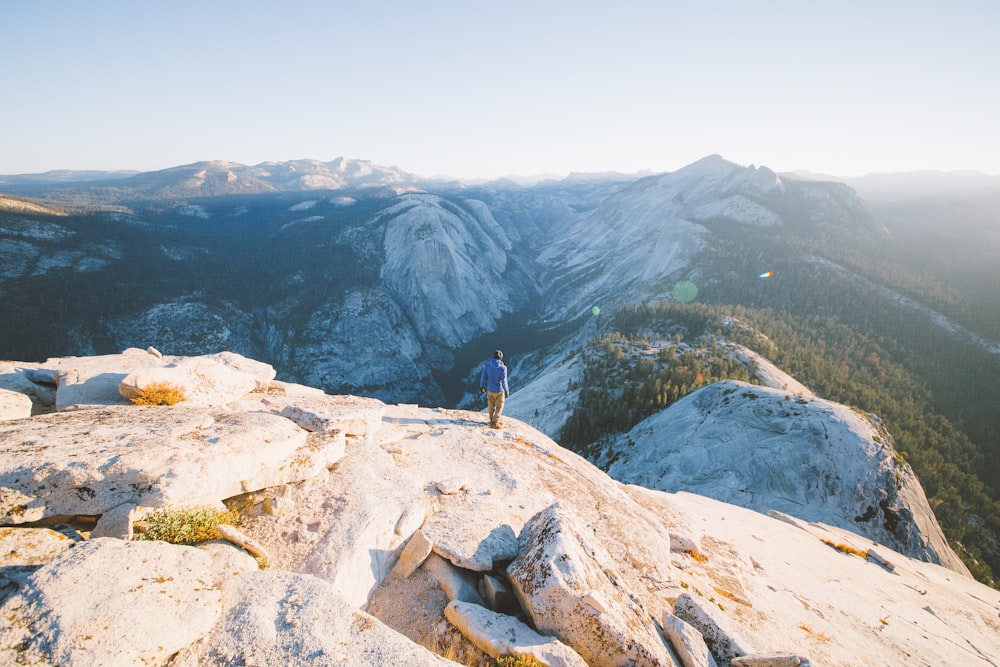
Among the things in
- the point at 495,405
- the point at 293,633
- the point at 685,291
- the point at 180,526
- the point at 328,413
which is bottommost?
the point at 685,291

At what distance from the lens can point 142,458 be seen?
7.00 m

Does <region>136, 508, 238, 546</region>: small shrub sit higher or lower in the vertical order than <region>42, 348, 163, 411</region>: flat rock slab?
lower

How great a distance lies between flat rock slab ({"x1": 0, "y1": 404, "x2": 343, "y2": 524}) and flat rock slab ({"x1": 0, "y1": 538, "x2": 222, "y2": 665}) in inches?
62.6

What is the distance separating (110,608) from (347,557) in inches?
138

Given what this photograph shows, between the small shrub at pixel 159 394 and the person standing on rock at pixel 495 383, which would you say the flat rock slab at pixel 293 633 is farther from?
the person standing on rock at pixel 495 383

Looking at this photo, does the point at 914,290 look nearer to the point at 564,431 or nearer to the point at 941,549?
the point at 941,549

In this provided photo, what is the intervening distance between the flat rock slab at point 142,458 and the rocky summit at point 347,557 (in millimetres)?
38

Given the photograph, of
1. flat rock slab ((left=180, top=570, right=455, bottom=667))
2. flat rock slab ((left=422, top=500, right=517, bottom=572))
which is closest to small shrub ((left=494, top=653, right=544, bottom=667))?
flat rock slab ((left=180, top=570, right=455, bottom=667))

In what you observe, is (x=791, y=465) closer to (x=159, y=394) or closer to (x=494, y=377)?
(x=494, y=377)

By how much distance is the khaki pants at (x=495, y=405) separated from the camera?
50.8 ft

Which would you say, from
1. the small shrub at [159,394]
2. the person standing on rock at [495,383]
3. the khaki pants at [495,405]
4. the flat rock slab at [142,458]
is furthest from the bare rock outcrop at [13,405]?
the khaki pants at [495,405]

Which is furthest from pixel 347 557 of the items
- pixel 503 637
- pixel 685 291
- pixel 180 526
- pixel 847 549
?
pixel 685 291

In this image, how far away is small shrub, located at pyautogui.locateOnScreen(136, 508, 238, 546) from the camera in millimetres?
6512

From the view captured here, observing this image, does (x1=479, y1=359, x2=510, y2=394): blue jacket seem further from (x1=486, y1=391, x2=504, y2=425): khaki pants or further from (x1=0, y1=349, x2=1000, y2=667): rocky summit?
(x1=0, y1=349, x2=1000, y2=667): rocky summit
